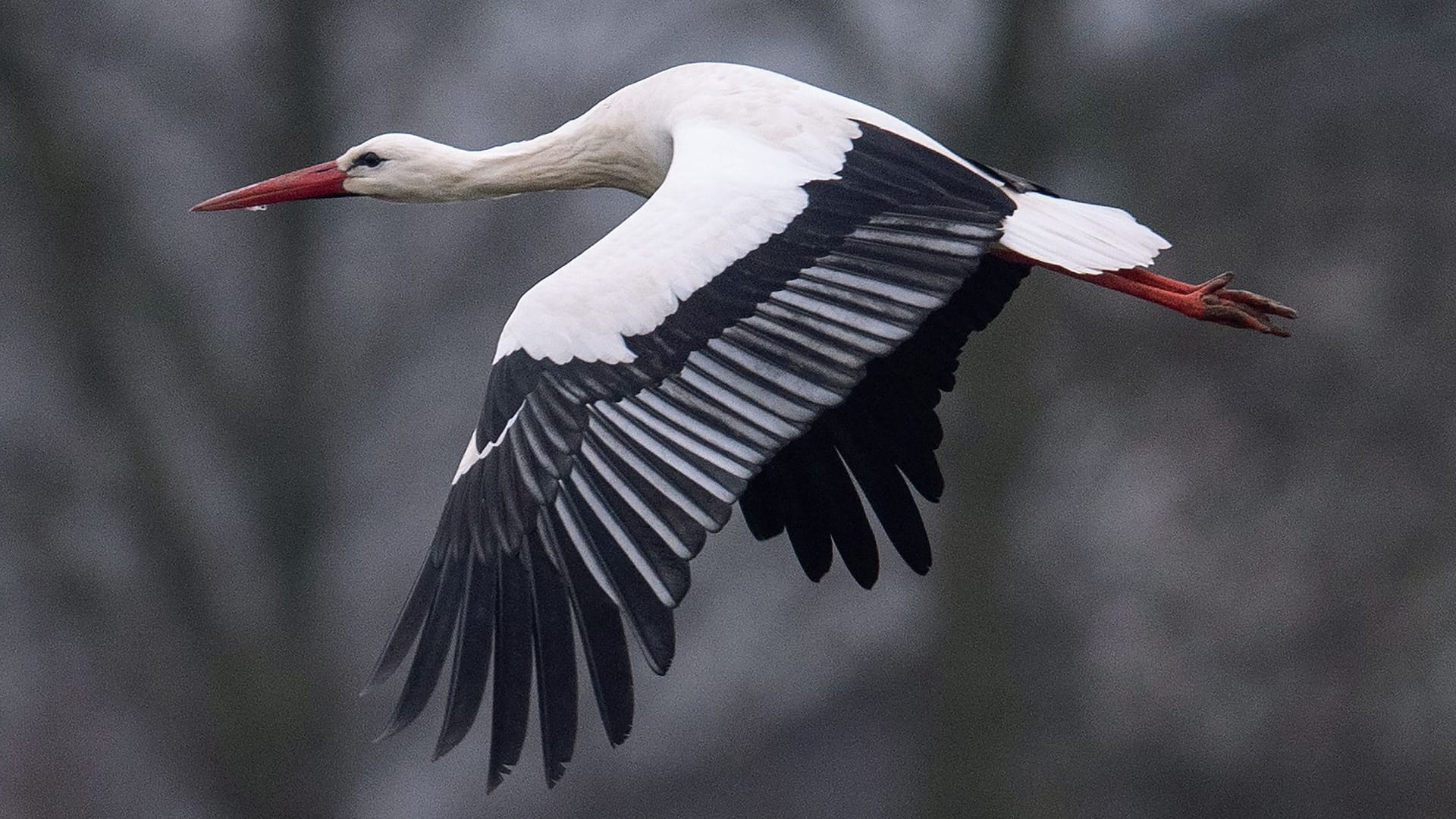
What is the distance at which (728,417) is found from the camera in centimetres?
492

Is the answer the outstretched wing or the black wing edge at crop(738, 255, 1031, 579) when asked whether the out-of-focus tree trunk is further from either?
the outstretched wing

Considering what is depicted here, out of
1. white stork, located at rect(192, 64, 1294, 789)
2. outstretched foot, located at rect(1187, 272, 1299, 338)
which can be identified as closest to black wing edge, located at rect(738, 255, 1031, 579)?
white stork, located at rect(192, 64, 1294, 789)

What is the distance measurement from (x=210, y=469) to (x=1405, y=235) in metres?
7.17

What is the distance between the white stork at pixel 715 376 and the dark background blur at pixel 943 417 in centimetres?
711

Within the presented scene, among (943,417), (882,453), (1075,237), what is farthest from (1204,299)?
(943,417)

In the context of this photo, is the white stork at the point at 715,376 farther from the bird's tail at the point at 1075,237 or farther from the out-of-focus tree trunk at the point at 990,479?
the out-of-focus tree trunk at the point at 990,479

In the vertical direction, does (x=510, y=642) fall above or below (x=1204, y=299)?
below

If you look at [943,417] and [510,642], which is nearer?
[510,642]

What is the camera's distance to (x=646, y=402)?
4.98 meters

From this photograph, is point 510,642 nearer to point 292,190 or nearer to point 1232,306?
point 1232,306

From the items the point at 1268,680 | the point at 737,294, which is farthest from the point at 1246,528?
the point at 737,294

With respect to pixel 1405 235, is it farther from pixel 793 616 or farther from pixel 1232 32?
pixel 793 616

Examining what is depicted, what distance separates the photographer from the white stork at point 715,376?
15.8 ft

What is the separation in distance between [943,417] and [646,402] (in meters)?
9.83
